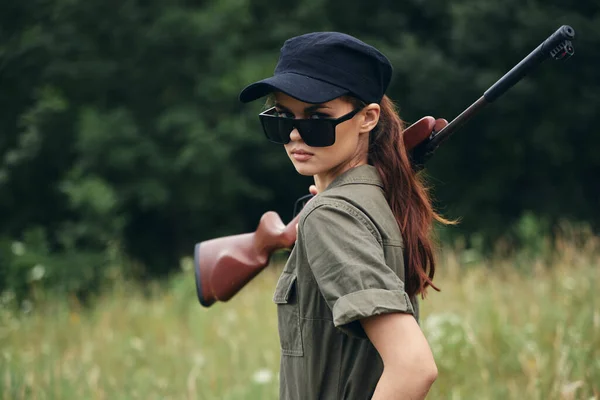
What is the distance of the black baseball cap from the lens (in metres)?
1.52

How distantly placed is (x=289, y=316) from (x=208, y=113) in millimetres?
11149

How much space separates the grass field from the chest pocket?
140 centimetres

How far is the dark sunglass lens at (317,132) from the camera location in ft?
5.16

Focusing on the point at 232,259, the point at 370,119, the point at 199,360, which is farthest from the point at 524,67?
the point at 199,360

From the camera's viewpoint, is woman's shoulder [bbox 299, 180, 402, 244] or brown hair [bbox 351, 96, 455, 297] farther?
brown hair [bbox 351, 96, 455, 297]

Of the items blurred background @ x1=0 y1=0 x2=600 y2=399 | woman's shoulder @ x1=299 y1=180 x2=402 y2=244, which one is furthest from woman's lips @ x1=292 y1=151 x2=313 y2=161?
blurred background @ x1=0 y1=0 x2=600 y2=399

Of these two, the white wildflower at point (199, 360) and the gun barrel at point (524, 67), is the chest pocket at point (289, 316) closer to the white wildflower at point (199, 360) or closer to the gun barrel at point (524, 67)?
the gun barrel at point (524, 67)

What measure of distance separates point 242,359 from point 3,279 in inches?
145

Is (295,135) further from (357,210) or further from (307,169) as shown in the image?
(357,210)

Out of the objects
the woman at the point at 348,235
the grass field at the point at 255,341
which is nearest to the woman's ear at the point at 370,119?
the woman at the point at 348,235

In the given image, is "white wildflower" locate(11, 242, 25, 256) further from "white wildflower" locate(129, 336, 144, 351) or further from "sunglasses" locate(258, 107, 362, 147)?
"sunglasses" locate(258, 107, 362, 147)

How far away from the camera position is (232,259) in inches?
85.1

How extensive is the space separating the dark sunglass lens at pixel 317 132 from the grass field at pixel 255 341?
150cm

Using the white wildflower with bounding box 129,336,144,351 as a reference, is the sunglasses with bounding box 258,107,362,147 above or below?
above
